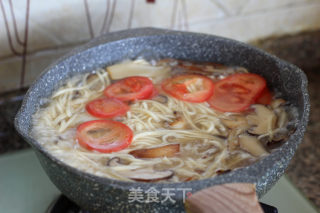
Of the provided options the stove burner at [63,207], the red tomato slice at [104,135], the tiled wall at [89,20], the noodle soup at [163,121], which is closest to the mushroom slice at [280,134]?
the noodle soup at [163,121]

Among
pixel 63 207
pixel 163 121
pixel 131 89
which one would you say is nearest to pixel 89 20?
pixel 131 89

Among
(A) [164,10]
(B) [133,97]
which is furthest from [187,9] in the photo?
(B) [133,97]

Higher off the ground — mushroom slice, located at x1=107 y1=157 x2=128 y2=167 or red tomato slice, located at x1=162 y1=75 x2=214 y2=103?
red tomato slice, located at x1=162 y1=75 x2=214 y2=103

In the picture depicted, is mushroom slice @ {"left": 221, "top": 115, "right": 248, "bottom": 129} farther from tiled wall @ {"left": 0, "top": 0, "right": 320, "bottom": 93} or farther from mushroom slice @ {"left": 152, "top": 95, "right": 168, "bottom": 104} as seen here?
tiled wall @ {"left": 0, "top": 0, "right": 320, "bottom": 93}

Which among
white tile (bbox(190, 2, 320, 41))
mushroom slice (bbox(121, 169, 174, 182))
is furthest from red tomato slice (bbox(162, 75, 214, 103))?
white tile (bbox(190, 2, 320, 41))

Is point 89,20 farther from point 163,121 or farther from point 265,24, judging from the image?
point 265,24
